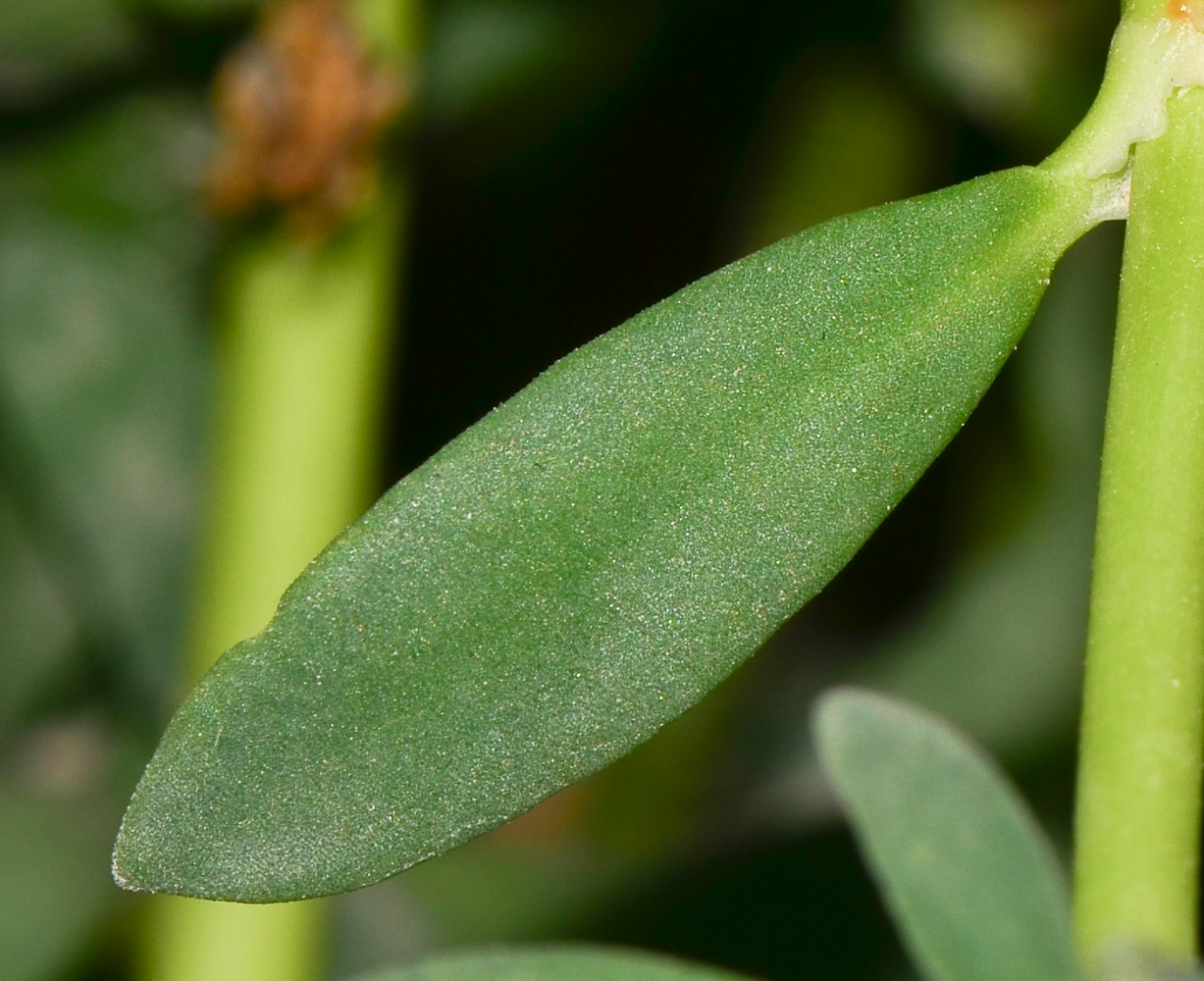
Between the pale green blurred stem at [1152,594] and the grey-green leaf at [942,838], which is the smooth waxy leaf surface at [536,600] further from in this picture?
the grey-green leaf at [942,838]

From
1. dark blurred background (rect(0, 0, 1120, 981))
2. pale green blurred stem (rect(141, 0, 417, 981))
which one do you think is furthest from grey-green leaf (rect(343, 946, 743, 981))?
dark blurred background (rect(0, 0, 1120, 981))

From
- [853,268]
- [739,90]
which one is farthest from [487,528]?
[739,90]

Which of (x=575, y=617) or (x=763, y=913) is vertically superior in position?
(x=575, y=617)

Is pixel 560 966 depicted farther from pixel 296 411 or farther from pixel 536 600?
pixel 296 411

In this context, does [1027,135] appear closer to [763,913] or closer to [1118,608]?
[763,913]

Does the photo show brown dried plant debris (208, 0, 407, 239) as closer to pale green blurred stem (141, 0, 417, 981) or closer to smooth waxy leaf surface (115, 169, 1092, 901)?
pale green blurred stem (141, 0, 417, 981)

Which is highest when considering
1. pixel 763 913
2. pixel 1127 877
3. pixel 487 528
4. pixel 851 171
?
pixel 851 171
